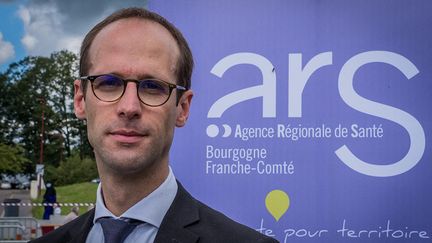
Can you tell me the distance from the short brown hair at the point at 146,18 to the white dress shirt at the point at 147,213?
0.31m

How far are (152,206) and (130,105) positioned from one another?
32 cm

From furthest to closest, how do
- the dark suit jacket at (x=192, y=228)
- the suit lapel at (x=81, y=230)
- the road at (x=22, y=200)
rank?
the road at (x=22, y=200)
the suit lapel at (x=81, y=230)
the dark suit jacket at (x=192, y=228)

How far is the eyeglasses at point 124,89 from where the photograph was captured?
1.66 meters

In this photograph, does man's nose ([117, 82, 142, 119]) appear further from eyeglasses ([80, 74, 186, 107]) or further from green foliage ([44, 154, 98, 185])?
green foliage ([44, 154, 98, 185])

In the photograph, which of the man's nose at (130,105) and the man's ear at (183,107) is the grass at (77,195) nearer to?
the man's ear at (183,107)

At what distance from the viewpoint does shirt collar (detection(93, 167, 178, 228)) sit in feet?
5.66

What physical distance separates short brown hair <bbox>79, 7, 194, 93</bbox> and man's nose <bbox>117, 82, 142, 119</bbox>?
0.16 meters

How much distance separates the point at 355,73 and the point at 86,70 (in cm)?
315

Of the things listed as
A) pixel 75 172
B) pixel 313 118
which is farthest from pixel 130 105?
pixel 75 172

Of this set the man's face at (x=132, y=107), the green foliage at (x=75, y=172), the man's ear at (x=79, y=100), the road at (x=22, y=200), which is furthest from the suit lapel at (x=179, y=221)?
the green foliage at (x=75, y=172)

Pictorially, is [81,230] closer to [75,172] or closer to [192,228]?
[192,228]

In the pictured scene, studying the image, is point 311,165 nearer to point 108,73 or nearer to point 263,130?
point 263,130

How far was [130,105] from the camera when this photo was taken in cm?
163

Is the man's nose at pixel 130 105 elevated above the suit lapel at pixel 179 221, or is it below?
above
